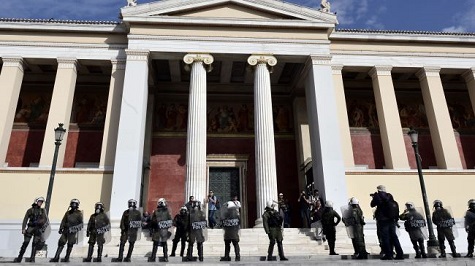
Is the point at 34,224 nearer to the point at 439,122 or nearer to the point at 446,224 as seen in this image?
the point at 446,224

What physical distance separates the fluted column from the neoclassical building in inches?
2.0

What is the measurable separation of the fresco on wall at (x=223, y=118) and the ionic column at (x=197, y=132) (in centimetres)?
427

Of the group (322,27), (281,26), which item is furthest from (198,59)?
(322,27)

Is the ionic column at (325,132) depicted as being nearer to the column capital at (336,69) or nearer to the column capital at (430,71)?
the column capital at (336,69)

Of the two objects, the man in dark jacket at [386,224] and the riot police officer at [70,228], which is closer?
the man in dark jacket at [386,224]

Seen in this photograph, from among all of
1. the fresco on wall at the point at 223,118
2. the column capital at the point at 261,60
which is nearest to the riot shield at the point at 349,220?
the column capital at the point at 261,60

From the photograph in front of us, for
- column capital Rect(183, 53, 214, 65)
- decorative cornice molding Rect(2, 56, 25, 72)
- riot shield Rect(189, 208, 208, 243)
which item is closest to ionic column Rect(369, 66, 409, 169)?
column capital Rect(183, 53, 214, 65)

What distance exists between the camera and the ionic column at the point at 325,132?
14484 millimetres

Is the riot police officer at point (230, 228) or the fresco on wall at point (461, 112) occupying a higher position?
the fresco on wall at point (461, 112)

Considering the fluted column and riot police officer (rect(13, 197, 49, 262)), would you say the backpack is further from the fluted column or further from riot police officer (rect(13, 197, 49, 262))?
riot police officer (rect(13, 197, 49, 262))

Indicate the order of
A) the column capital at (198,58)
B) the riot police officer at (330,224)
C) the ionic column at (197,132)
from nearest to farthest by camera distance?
the riot police officer at (330,224)
the ionic column at (197,132)
the column capital at (198,58)

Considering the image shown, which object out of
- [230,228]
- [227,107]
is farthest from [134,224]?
[227,107]

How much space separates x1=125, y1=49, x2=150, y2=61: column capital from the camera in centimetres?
1574

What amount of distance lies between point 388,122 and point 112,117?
1136 cm
